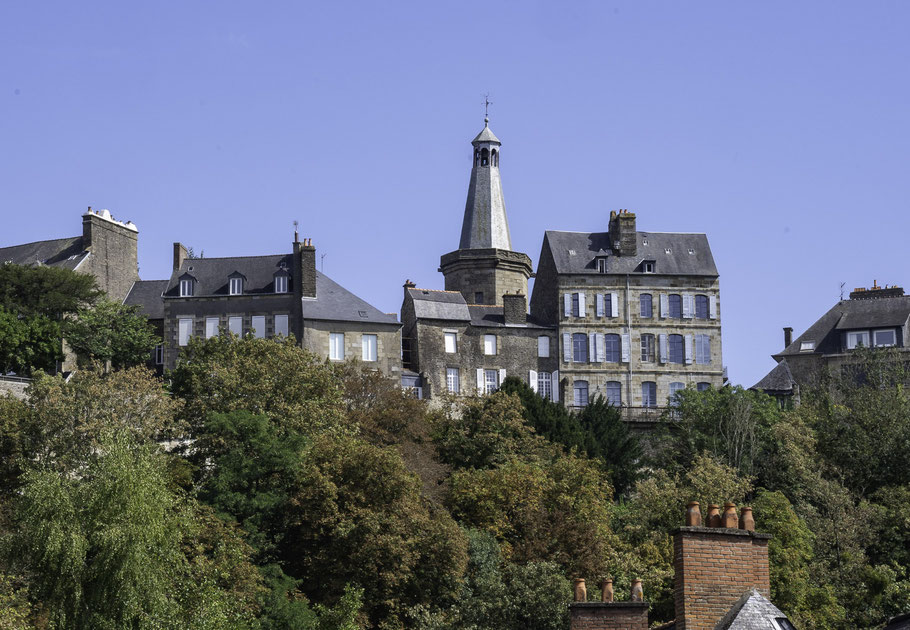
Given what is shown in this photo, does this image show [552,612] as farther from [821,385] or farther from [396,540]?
[821,385]

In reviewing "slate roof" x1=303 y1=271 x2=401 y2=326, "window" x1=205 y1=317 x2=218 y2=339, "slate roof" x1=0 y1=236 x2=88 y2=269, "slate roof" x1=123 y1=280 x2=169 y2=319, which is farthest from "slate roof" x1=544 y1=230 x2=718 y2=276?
"slate roof" x1=0 y1=236 x2=88 y2=269

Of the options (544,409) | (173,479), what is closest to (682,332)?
(544,409)

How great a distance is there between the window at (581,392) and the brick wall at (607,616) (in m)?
47.1

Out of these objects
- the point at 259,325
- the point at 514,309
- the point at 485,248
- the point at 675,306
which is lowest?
the point at 259,325

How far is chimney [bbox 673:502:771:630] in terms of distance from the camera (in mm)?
14656

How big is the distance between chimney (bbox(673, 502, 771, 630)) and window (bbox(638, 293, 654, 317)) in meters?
49.8

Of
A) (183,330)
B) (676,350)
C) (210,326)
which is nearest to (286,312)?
(210,326)

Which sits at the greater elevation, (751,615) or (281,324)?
(281,324)

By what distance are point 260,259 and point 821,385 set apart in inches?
921

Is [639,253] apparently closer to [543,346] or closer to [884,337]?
[543,346]

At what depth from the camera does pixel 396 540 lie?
1372 inches

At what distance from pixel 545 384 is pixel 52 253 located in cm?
2207

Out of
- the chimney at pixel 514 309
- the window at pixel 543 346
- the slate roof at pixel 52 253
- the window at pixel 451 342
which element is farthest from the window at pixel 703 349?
the slate roof at pixel 52 253

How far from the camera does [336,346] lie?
192 feet
